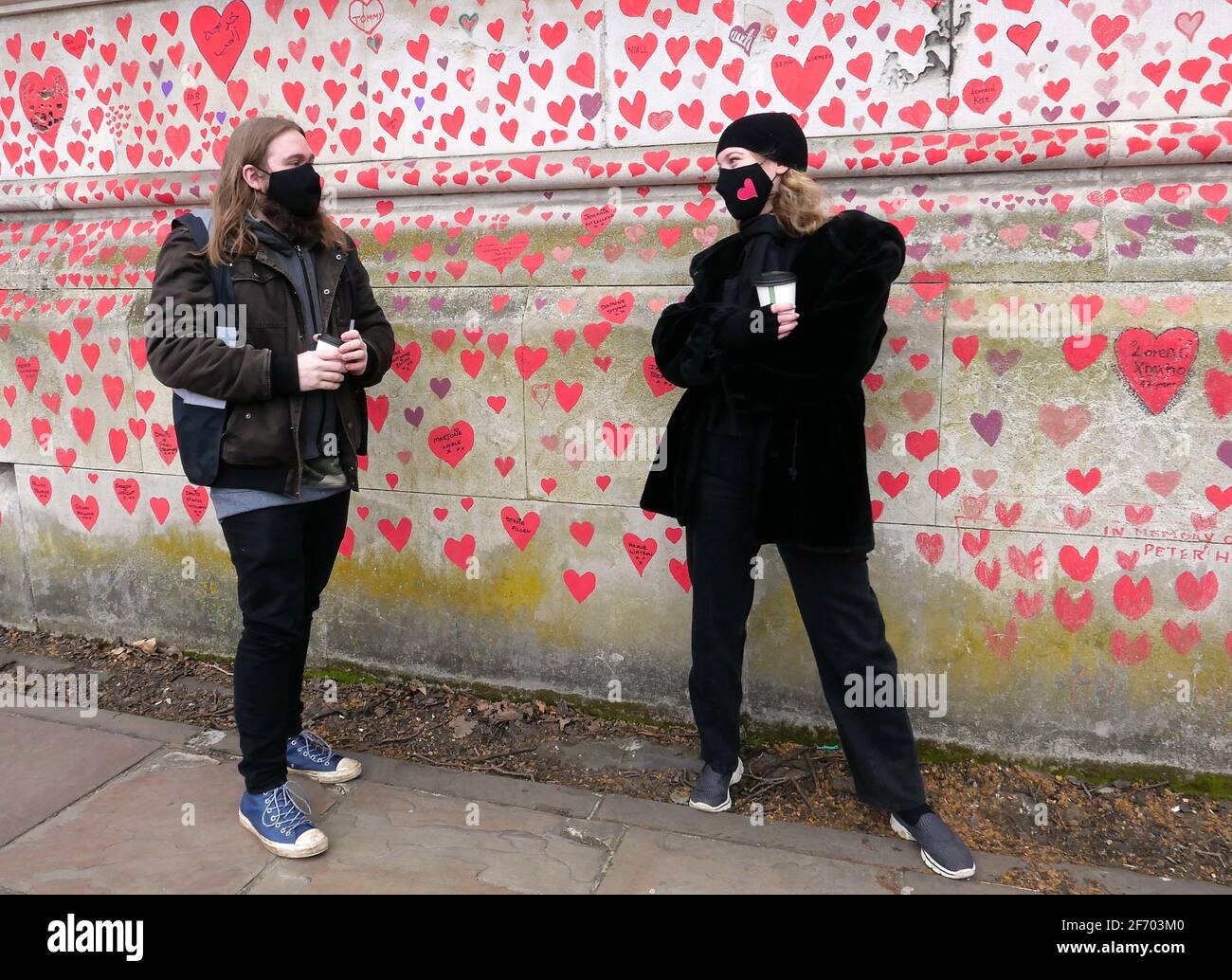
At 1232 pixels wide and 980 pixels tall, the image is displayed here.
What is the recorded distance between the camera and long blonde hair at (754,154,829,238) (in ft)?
9.49

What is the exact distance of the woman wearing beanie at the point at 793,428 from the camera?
2.79 meters

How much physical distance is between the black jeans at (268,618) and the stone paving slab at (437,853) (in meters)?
0.29

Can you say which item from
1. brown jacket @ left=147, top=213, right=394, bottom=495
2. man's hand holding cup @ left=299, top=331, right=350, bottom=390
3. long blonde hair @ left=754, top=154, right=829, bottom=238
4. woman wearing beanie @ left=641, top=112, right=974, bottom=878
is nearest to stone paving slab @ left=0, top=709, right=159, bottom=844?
brown jacket @ left=147, top=213, right=394, bottom=495

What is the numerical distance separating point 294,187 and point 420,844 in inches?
81.0

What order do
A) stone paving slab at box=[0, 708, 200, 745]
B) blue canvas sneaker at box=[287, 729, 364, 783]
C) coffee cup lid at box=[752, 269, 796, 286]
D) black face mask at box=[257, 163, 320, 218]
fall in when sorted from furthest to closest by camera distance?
stone paving slab at box=[0, 708, 200, 745], blue canvas sneaker at box=[287, 729, 364, 783], black face mask at box=[257, 163, 320, 218], coffee cup lid at box=[752, 269, 796, 286]

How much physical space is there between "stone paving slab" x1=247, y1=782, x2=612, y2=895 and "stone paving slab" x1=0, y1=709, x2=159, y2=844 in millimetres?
955

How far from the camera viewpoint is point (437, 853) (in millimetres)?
3102

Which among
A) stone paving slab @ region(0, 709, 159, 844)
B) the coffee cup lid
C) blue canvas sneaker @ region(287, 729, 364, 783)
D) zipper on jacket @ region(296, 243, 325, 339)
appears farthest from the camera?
blue canvas sneaker @ region(287, 729, 364, 783)

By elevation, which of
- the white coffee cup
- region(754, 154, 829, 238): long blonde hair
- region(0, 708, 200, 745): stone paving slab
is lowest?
region(0, 708, 200, 745): stone paving slab

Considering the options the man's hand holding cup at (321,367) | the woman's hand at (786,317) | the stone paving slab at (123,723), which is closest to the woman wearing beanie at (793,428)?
the woman's hand at (786,317)

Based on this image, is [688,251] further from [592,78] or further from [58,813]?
[58,813]

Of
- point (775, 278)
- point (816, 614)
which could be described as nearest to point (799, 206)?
point (775, 278)

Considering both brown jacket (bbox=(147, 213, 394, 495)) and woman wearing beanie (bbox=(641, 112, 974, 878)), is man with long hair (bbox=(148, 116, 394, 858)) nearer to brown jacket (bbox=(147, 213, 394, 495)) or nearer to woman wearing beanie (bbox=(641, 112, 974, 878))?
brown jacket (bbox=(147, 213, 394, 495))
